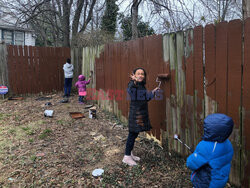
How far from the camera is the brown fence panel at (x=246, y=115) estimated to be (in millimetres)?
2256

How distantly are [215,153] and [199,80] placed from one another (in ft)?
4.12

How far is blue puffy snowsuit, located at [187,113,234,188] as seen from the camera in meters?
1.89

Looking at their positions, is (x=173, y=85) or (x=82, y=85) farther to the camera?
(x=82, y=85)

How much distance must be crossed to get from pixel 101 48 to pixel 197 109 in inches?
158

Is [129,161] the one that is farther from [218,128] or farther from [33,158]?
[218,128]

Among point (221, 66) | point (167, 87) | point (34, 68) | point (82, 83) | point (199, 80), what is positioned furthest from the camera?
point (34, 68)

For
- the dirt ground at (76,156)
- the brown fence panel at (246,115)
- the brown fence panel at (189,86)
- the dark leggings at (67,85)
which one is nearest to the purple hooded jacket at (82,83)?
the dark leggings at (67,85)

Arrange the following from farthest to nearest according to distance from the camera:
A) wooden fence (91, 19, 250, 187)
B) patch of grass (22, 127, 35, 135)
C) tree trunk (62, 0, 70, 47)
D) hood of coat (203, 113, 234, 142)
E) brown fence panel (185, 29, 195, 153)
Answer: tree trunk (62, 0, 70, 47)
patch of grass (22, 127, 35, 135)
brown fence panel (185, 29, 195, 153)
wooden fence (91, 19, 250, 187)
hood of coat (203, 113, 234, 142)

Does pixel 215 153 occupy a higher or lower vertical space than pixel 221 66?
lower

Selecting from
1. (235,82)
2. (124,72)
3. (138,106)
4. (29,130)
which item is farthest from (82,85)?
→ (235,82)

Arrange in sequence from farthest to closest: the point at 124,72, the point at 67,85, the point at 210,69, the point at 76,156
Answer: the point at 67,85 → the point at 124,72 → the point at 76,156 → the point at 210,69

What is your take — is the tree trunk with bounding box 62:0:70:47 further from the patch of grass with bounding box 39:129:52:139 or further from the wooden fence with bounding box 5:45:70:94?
the patch of grass with bounding box 39:129:52:139

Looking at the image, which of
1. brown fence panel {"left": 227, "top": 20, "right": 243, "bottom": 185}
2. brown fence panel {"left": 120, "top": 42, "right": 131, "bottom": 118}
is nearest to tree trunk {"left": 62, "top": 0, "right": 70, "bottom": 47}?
brown fence panel {"left": 120, "top": 42, "right": 131, "bottom": 118}

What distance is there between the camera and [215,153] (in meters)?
1.91
